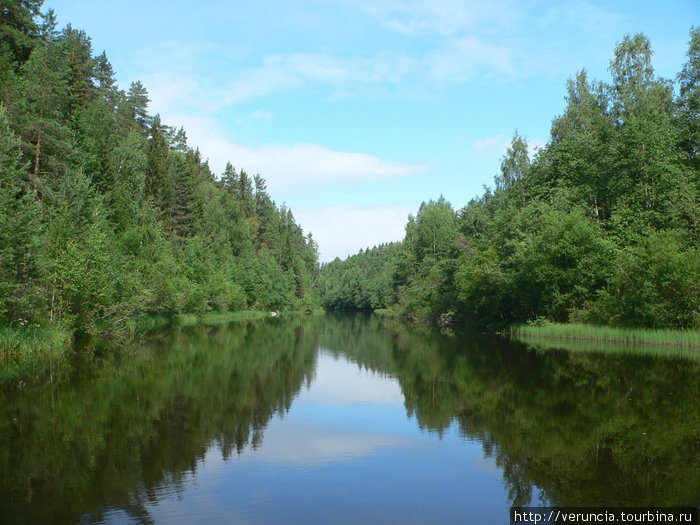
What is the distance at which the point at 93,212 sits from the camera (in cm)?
3866

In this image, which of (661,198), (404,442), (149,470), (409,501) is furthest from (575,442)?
(661,198)

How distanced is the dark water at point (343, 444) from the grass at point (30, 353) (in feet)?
8.04

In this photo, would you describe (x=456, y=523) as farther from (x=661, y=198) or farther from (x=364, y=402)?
(x=661, y=198)

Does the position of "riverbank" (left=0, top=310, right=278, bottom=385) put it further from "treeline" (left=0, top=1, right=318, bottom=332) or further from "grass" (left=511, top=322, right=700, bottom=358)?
"grass" (left=511, top=322, right=700, bottom=358)

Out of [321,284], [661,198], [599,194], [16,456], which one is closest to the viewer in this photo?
[16,456]

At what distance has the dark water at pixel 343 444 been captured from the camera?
30.7 ft

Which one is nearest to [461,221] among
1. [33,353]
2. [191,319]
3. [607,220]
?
[607,220]

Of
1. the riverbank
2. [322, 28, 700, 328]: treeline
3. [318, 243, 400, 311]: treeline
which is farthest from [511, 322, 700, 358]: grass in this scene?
[318, 243, 400, 311]: treeline

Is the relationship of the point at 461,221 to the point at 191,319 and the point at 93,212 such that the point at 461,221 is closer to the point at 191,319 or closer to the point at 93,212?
the point at 191,319

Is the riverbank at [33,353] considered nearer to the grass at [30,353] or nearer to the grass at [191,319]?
the grass at [30,353]

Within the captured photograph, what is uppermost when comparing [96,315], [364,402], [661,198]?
[661,198]

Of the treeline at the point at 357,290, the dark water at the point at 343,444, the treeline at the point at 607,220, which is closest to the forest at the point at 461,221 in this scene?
the treeline at the point at 607,220

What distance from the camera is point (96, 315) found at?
113ft

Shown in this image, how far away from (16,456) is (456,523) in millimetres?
9500
